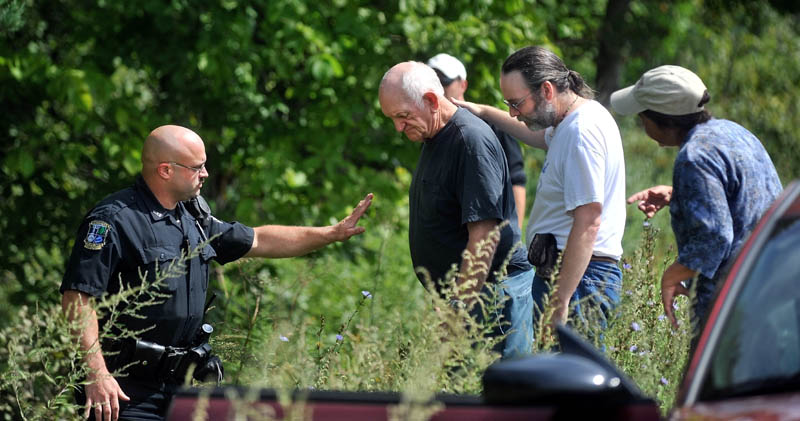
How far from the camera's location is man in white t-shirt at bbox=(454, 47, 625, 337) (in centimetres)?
402

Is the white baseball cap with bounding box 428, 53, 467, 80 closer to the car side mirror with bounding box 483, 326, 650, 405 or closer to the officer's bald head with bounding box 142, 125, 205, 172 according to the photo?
the officer's bald head with bounding box 142, 125, 205, 172

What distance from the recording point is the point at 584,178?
4039 millimetres

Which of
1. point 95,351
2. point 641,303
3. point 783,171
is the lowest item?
point 783,171

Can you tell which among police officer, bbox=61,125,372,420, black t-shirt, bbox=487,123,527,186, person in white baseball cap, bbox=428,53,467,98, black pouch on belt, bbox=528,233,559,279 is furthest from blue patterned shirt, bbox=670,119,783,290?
person in white baseball cap, bbox=428,53,467,98

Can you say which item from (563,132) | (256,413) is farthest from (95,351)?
(563,132)

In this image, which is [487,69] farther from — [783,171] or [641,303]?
[783,171]

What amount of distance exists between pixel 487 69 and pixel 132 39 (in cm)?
271

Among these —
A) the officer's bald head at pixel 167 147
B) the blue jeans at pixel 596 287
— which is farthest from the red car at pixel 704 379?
the officer's bald head at pixel 167 147

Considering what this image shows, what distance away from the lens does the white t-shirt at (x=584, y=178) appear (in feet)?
13.3

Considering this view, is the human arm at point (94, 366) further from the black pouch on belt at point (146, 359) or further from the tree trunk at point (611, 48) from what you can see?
the tree trunk at point (611, 48)

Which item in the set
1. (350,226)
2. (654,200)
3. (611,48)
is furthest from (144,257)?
(611,48)

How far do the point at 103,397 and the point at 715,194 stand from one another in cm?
242

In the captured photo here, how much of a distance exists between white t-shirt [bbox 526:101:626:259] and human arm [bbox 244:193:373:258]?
93cm

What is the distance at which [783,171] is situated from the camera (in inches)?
653
